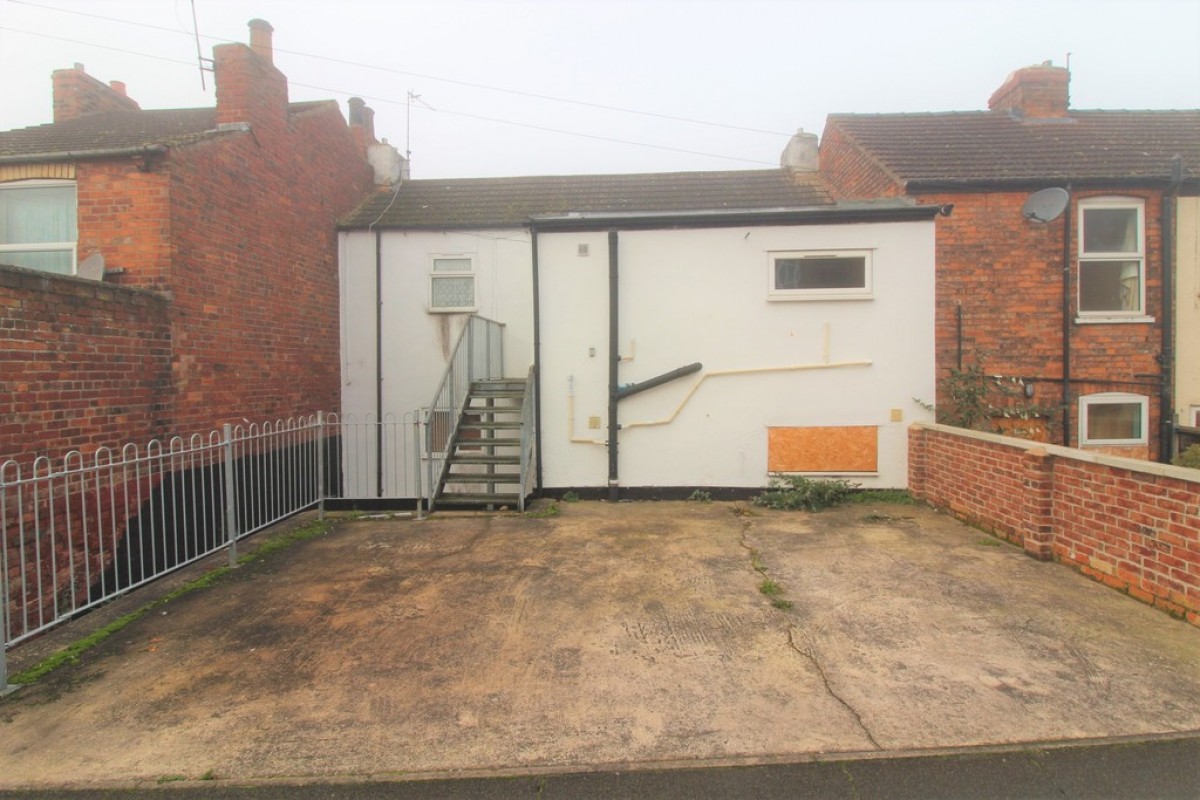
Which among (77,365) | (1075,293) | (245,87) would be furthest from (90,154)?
(1075,293)

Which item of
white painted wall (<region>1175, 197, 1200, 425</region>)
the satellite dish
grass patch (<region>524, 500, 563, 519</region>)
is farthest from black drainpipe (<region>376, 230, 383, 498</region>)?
white painted wall (<region>1175, 197, 1200, 425</region>)

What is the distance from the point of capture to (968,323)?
8.34 meters

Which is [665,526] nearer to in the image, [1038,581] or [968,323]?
[1038,581]

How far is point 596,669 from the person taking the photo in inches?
141

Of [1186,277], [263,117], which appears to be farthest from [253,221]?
[1186,277]

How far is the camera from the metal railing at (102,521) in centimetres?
422

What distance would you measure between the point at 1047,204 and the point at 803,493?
16.6ft

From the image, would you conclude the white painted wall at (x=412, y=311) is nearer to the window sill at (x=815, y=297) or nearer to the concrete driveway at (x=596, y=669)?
the window sill at (x=815, y=297)

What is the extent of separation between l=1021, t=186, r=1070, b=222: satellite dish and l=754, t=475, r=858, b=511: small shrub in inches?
171

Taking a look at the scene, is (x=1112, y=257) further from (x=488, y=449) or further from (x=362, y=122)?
(x=362, y=122)

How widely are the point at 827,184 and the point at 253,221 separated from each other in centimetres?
972

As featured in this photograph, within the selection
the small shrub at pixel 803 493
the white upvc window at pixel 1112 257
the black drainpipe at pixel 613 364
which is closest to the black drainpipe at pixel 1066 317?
the white upvc window at pixel 1112 257

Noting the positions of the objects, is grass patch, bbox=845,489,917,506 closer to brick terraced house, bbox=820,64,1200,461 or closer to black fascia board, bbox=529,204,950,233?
brick terraced house, bbox=820,64,1200,461

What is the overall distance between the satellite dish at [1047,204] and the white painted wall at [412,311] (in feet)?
23.7
